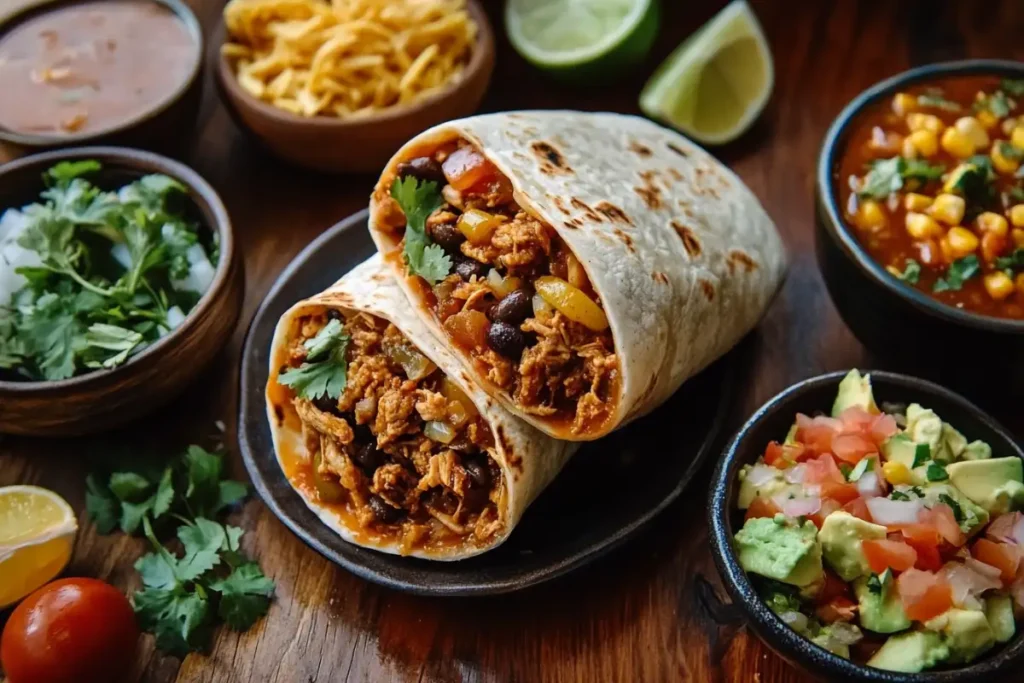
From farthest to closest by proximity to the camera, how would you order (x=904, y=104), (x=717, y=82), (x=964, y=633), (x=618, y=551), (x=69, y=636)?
(x=717, y=82) → (x=904, y=104) → (x=618, y=551) → (x=69, y=636) → (x=964, y=633)

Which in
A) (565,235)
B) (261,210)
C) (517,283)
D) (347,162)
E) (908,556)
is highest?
(565,235)

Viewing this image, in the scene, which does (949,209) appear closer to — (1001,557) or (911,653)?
(1001,557)

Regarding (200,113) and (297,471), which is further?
(200,113)

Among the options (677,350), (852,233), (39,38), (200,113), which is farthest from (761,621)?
(39,38)

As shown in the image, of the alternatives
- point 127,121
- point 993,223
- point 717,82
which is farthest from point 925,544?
point 127,121

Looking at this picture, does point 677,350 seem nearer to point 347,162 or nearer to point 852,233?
point 852,233

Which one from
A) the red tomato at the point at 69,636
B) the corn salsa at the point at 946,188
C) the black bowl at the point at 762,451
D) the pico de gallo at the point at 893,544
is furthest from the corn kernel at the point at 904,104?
the red tomato at the point at 69,636

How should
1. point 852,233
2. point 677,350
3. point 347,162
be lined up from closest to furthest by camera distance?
point 677,350, point 852,233, point 347,162
